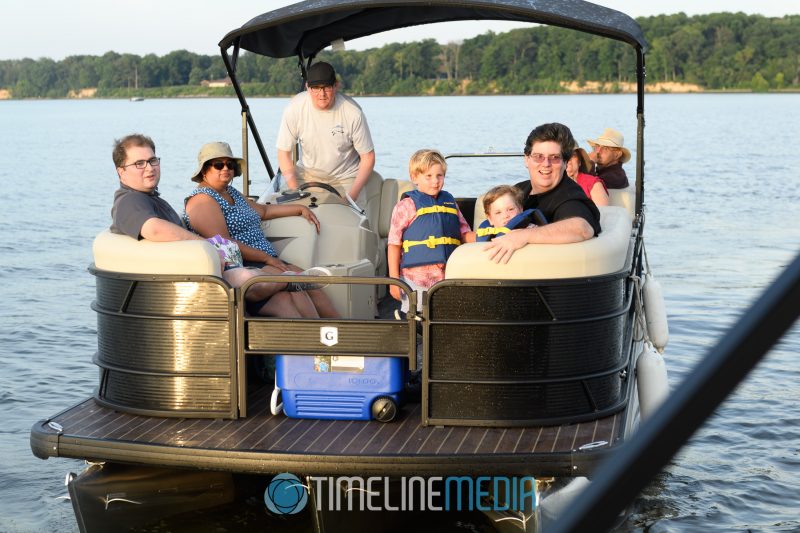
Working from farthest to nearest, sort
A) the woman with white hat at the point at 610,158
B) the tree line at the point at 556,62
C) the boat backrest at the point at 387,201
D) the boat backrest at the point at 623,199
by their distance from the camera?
the tree line at the point at 556,62
the woman with white hat at the point at 610,158
the boat backrest at the point at 623,199
the boat backrest at the point at 387,201

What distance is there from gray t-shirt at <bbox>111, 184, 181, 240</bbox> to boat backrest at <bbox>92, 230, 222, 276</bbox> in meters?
0.06

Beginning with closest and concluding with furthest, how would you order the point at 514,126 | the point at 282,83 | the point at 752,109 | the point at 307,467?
the point at 307,467 < the point at 282,83 < the point at 514,126 < the point at 752,109

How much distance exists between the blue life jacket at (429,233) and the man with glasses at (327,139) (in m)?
1.60

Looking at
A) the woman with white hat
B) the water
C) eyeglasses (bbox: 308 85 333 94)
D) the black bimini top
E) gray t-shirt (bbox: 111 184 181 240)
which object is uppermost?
the black bimini top

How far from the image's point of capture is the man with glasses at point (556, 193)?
4.29m

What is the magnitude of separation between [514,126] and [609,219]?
43779 millimetres

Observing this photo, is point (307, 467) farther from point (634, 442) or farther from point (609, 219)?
point (634, 442)

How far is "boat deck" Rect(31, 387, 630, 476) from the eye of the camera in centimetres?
402

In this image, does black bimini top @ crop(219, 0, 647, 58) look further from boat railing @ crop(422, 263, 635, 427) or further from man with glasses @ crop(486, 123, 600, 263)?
boat railing @ crop(422, 263, 635, 427)

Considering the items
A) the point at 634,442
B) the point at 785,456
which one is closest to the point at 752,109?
the point at 785,456

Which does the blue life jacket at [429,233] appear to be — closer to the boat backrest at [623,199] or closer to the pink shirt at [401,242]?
the pink shirt at [401,242]

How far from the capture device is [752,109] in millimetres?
68625

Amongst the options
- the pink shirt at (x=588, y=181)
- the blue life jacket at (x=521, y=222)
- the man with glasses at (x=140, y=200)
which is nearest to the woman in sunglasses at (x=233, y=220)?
the man with glasses at (x=140, y=200)

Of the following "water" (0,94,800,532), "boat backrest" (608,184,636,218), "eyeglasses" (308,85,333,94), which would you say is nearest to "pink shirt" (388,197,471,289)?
"water" (0,94,800,532)
